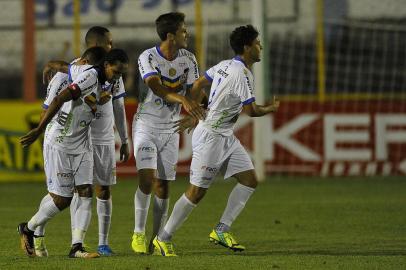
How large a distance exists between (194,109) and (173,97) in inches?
13.3

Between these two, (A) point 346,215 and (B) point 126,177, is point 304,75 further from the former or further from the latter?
(A) point 346,215

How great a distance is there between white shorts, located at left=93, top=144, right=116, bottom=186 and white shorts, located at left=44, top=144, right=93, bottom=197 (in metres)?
0.59

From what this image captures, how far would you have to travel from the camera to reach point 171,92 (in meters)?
10.3

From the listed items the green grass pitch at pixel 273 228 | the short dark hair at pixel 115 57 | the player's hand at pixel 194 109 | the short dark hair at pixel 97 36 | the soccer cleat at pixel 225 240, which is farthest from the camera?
the soccer cleat at pixel 225 240

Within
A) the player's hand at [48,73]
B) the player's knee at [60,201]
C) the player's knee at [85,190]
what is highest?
the player's hand at [48,73]

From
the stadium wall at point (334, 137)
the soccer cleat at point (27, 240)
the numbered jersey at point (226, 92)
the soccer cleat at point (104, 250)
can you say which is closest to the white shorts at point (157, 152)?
the numbered jersey at point (226, 92)

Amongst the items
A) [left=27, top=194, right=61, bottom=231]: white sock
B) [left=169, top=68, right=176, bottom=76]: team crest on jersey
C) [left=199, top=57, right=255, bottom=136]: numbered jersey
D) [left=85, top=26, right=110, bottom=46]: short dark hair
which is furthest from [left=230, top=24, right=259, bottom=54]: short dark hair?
[left=27, top=194, right=61, bottom=231]: white sock

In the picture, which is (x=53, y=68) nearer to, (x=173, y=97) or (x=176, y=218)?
(x=173, y=97)

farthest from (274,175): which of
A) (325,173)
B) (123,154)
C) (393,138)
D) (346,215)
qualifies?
(123,154)

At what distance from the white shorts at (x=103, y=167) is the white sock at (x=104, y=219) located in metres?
0.18

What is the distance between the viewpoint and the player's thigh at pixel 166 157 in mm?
10570

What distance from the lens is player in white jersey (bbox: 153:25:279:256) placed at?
33.1ft

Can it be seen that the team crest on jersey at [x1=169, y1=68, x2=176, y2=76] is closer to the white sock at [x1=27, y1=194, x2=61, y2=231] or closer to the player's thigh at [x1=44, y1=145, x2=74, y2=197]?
the player's thigh at [x1=44, y1=145, x2=74, y2=197]

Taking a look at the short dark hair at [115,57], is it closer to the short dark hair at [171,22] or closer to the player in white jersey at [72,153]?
the player in white jersey at [72,153]
